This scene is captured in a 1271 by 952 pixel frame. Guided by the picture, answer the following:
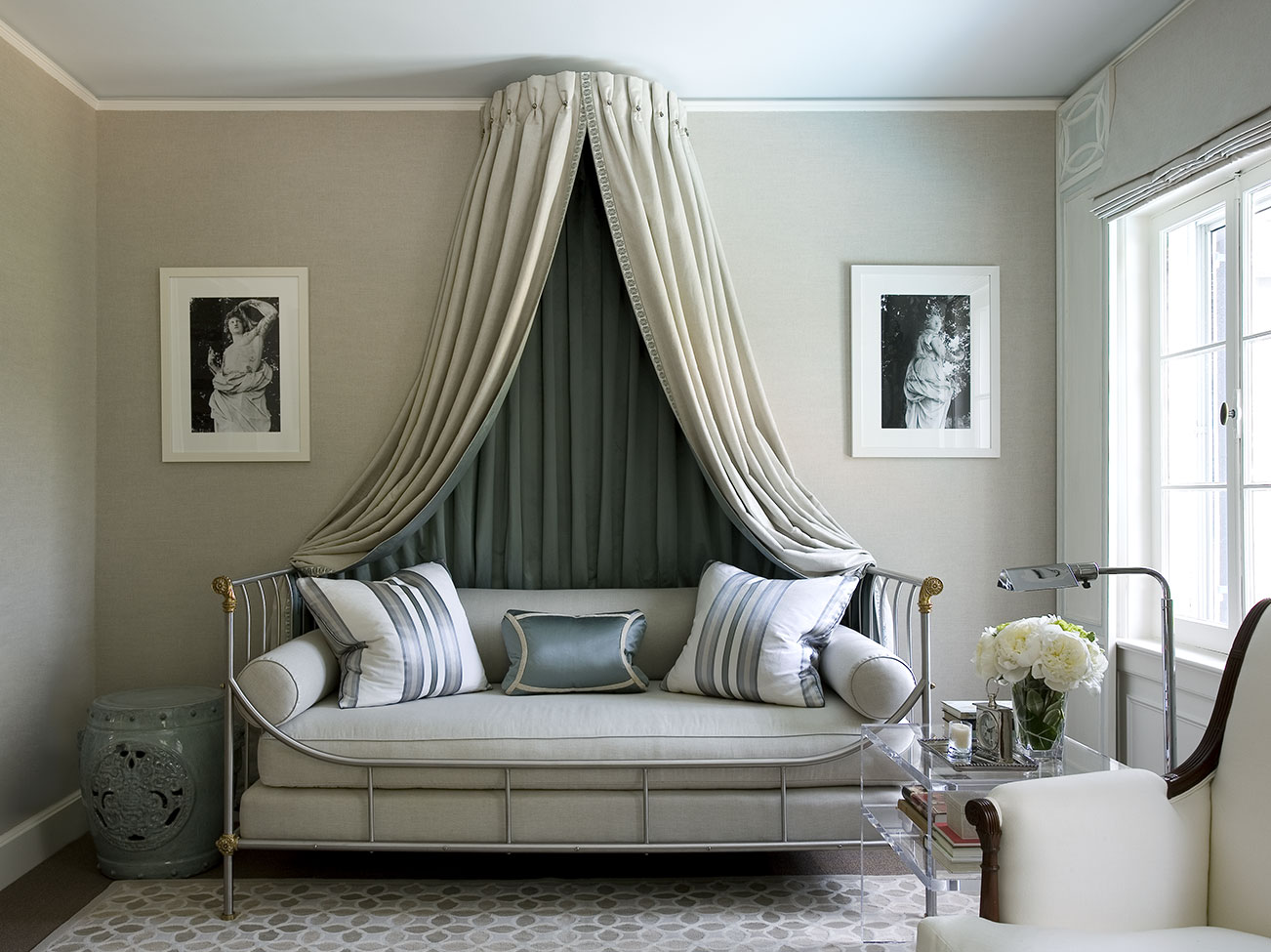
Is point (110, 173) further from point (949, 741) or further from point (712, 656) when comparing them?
point (949, 741)

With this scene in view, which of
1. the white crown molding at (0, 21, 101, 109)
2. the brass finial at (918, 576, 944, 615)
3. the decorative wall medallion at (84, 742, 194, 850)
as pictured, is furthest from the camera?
the white crown molding at (0, 21, 101, 109)

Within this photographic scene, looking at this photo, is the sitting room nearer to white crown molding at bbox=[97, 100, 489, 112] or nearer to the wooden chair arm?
white crown molding at bbox=[97, 100, 489, 112]

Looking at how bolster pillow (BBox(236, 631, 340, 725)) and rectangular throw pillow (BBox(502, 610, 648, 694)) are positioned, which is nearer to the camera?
bolster pillow (BBox(236, 631, 340, 725))

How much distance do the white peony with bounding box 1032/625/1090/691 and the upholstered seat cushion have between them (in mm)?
723

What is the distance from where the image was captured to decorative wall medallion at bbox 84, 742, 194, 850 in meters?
2.97

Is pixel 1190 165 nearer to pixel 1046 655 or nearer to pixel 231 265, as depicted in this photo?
pixel 1046 655

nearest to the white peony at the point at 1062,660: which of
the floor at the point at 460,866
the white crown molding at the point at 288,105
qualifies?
the floor at the point at 460,866

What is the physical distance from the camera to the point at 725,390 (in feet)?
11.3

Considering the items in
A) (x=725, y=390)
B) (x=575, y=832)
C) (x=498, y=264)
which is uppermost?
(x=498, y=264)

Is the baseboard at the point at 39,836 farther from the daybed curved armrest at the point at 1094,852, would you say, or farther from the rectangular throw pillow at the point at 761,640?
the daybed curved armrest at the point at 1094,852

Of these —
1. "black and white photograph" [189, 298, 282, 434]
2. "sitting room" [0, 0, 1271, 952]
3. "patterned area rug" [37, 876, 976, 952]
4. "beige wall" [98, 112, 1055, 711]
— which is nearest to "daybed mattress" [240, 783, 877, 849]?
"sitting room" [0, 0, 1271, 952]

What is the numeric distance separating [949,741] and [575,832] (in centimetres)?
108

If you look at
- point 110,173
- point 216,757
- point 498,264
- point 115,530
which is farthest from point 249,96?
point 216,757

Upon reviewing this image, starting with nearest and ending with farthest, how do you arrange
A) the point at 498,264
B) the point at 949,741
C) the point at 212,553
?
the point at 949,741 → the point at 498,264 → the point at 212,553
